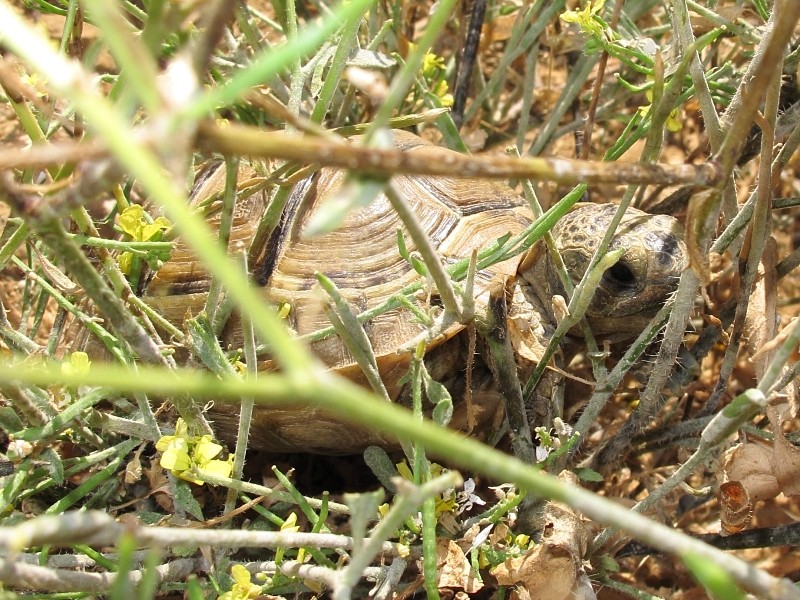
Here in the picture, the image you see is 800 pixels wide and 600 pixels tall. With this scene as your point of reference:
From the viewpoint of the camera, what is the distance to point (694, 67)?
1883 millimetres

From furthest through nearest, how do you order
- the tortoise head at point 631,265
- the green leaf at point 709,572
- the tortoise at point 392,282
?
the tortoise head at point 631,265
the tortoise at point 392,282
the green leaf at point 709,572

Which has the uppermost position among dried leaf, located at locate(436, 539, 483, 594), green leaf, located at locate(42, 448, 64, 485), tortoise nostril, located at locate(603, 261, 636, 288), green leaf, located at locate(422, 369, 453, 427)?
green leaf, located at locate(422, 369, 453, 427)

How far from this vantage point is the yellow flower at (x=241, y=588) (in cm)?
163

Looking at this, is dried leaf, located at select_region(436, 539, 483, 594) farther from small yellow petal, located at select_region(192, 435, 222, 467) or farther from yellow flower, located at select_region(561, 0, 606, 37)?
yellow flower, located at select_region(561, 0, 606, 37)

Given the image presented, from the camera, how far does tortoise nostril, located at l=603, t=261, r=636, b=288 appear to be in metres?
2.48

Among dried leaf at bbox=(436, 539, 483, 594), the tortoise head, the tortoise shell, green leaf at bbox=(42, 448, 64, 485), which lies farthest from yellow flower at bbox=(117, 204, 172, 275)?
the tortoise head

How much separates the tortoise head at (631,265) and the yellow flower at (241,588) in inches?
55.3

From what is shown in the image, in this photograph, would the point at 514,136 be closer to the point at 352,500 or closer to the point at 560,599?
the point at 560,599

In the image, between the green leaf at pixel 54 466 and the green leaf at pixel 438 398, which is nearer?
the green leaf at pixel 438 398

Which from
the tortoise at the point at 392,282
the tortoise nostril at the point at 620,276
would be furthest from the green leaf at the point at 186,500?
the tortoise nostril at the point at 620,276

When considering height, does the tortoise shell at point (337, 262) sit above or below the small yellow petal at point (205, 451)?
above

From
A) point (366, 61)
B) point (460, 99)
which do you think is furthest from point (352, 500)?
point (460, 99)

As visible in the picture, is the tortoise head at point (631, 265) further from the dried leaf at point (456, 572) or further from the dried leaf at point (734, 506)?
the dried leaf at point (456, 572)

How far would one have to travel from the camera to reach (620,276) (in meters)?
2.50
